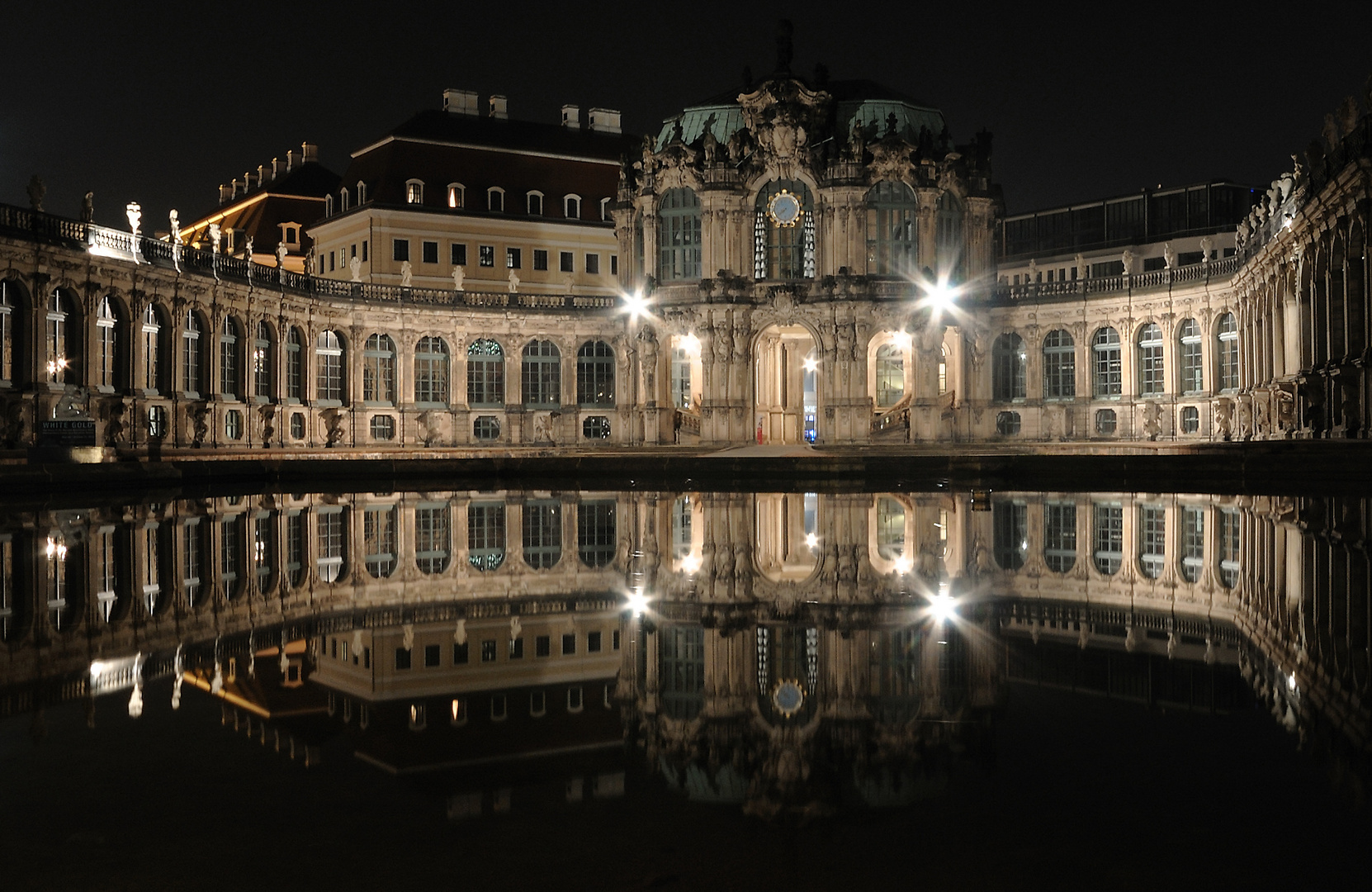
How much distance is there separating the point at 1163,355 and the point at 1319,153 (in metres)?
20.5

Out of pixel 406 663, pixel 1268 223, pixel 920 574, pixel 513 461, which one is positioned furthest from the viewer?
pixel 1268 223

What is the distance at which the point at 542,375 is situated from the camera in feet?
229

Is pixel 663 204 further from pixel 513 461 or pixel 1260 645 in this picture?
pixel 1260 645

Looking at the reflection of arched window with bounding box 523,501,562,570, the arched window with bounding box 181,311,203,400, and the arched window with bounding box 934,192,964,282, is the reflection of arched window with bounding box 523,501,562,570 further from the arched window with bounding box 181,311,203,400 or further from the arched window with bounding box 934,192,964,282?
the arched window with bounding box 934,192,964,282

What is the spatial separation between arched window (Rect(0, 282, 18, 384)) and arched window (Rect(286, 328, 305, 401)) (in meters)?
18.5

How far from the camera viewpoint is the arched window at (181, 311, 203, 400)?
170ft

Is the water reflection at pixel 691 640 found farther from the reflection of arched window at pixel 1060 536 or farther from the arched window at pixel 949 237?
the arched window at pixel 949 237

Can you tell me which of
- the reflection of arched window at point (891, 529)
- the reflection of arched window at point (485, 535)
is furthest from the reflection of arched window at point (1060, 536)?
the reflection of arched window at point (485, 535)

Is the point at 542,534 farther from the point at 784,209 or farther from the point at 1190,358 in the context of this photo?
the point at 1190,358

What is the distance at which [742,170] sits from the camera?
215 feet

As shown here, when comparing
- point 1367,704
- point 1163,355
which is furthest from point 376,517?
point 1163,355

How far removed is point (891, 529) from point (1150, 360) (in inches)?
1943

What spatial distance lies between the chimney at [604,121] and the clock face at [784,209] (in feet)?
85.8

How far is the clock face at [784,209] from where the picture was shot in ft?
216
